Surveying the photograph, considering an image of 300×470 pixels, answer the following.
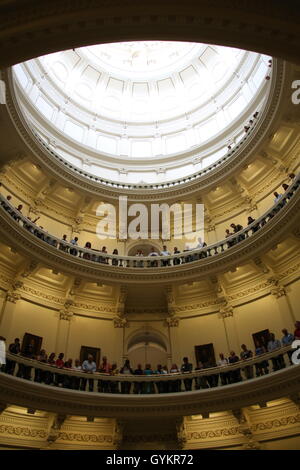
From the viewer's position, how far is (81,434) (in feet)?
43.4

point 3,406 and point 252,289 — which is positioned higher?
point 252,289

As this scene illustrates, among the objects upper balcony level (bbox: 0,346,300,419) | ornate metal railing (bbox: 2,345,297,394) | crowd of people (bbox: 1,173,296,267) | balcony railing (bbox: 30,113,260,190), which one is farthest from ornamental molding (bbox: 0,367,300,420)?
balcony railing (bbox: 30,113,260,190)

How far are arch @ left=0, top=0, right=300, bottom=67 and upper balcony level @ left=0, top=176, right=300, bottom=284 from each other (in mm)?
7542

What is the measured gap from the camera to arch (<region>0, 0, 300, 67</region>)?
6289 millimetres

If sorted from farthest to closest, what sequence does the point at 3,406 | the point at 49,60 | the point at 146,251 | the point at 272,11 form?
the point at 49,60 < the point at 146,251 < the point at 3,406 < the point at 272,11

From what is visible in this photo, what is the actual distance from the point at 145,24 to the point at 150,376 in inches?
436

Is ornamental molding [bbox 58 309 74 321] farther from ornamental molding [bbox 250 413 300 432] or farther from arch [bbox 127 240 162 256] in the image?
ornamental molding [bbox 250 413 300 432]

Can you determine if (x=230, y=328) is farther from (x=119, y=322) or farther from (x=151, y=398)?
(x=151, y=398)

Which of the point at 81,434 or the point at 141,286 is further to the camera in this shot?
the point at 141,286

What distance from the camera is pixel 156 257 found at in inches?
683

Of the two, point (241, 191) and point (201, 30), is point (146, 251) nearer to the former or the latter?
point (241, 191)

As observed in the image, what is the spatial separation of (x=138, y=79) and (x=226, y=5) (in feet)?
86.0

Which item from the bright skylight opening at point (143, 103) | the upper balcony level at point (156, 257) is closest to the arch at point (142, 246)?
the upper balcony level at point (156, 257)
